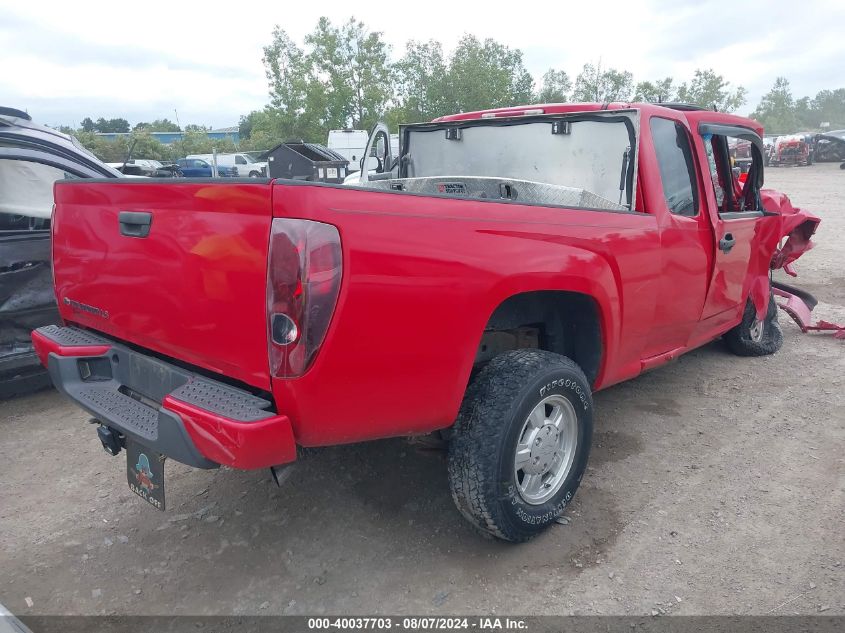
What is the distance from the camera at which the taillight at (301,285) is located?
1907 millimetres

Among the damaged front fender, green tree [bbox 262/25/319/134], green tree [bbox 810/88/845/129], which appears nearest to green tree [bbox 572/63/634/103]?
green tree [bbox 262/25/319/134]

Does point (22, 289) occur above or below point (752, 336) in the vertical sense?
above

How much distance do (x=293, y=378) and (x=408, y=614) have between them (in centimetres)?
109

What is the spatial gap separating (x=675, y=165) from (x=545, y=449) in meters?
1.92

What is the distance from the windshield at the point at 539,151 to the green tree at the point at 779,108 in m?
83.9

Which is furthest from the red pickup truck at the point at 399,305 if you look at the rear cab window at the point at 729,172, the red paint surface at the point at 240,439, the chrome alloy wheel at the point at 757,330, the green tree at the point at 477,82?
the green tree at the point at 477,82

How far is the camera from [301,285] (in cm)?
191

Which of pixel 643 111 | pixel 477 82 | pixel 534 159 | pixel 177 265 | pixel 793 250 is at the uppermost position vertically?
pixel 477 82

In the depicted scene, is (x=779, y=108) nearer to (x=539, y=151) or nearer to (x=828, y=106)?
(x=828, y=106)

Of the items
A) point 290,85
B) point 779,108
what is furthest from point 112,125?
point 779,108

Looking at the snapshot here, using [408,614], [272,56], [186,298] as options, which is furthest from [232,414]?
[272,56]

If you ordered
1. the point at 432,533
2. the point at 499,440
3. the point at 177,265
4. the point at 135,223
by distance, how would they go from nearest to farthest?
the point at 177,265 < the point at 135,223 < the point at 499,440 < the point at 432,533

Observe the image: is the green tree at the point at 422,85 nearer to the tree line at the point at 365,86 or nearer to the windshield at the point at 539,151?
the tree line at the point at 365,86

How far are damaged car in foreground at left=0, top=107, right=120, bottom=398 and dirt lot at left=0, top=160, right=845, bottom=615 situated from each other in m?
0.53
